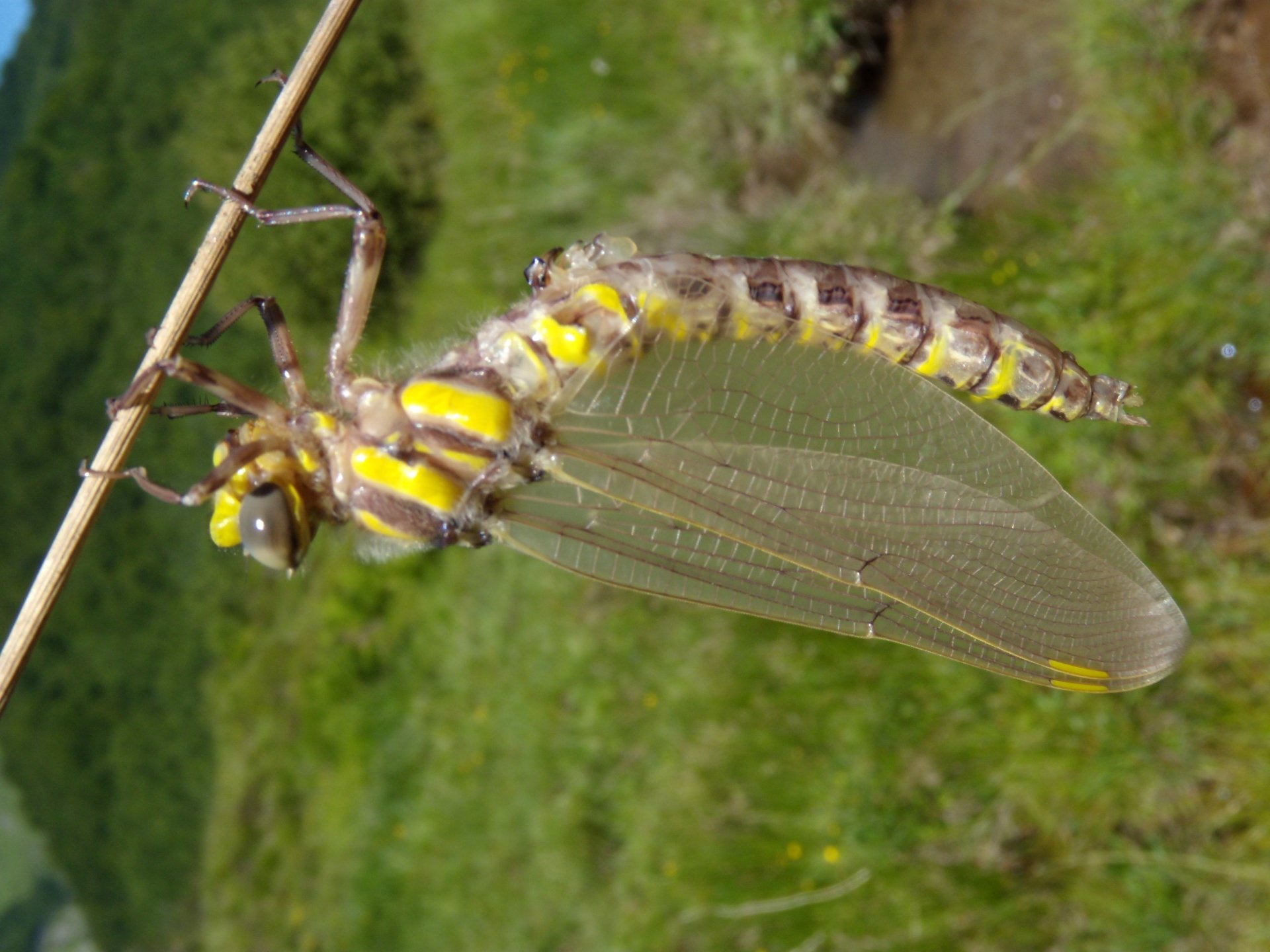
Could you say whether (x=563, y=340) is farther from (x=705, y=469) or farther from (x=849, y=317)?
(x=849, y=317)

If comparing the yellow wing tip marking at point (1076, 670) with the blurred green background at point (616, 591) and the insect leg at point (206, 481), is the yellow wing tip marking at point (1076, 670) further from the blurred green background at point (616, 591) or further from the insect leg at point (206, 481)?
the insect leg at point (206, 481)

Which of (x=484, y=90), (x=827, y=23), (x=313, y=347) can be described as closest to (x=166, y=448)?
(x=313, y=347)

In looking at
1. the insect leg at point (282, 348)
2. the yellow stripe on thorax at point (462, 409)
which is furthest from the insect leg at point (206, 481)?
the yellow stripe on thorax at point (462, 409)

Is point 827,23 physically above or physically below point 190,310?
above

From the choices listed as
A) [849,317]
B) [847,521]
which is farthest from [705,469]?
[849,317]

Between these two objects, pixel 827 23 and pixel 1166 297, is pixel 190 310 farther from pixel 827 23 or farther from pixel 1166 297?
pixel 827 23

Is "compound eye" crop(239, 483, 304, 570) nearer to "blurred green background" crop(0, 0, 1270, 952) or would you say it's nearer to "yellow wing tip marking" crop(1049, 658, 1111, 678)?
"blurred green background" crop(0, 0, 1270, 952)

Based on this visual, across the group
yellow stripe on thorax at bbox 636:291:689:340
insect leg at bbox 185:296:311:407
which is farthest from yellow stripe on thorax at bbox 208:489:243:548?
yellow stripe on thorax at bbox 636:291:689:340
